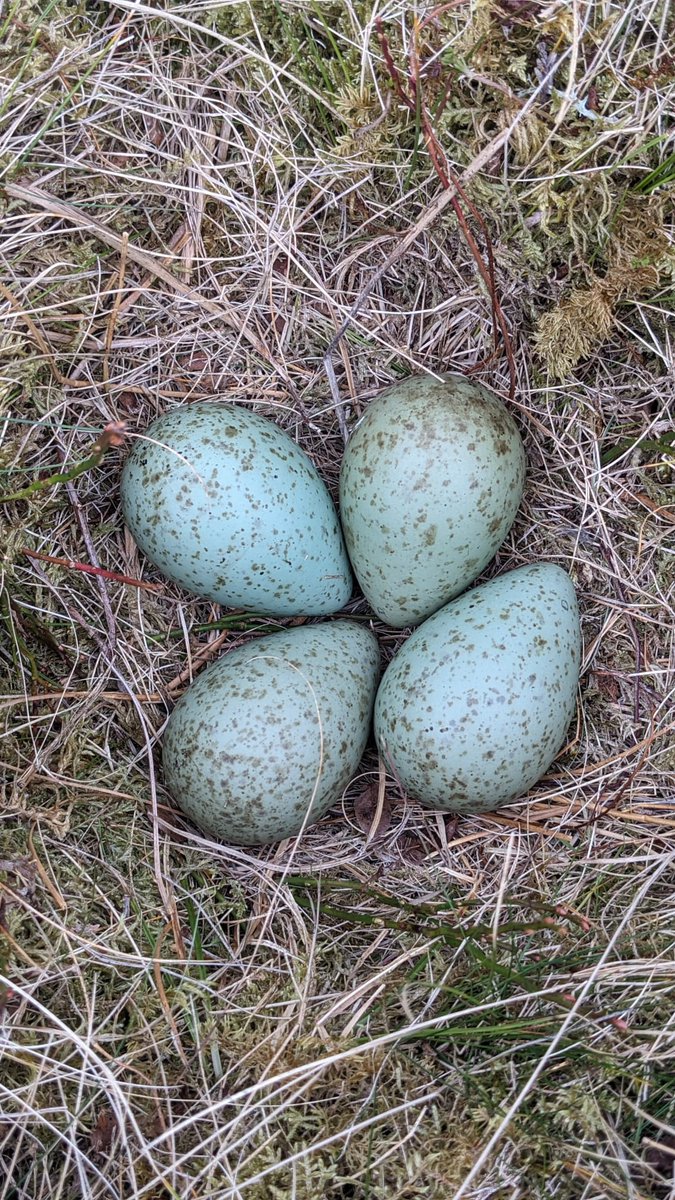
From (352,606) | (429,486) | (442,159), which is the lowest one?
(352,606)

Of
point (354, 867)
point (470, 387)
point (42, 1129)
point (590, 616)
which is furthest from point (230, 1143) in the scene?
point (470, 387)

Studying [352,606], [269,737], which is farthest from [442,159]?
[269,737]

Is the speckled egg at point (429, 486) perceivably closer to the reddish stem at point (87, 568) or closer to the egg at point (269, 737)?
the egg at point (269, 737)

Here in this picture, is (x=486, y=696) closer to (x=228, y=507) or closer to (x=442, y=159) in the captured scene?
(x=228, y=507)

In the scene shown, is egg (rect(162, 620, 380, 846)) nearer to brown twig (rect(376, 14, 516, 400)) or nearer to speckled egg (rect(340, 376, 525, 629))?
speckled egg (rect(340, 376, 525, 629))

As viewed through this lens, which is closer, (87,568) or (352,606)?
(87,568)

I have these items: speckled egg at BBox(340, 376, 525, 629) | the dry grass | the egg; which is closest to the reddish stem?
the dry grass

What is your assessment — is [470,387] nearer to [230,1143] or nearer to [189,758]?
[189,758]
